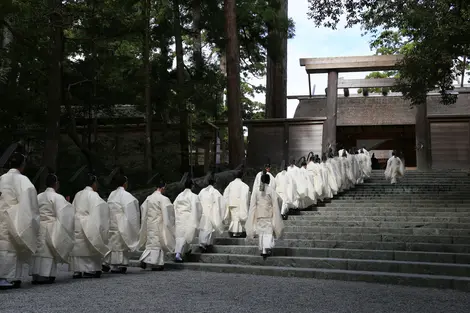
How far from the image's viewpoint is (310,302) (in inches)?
246

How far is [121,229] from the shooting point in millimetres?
9500

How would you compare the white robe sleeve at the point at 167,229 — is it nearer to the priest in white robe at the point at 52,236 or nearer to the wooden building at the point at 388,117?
the priest in white robe at the point at 52,236

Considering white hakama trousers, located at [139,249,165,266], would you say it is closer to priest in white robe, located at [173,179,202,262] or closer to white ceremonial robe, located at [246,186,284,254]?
priest in white robe, located at [173,179,202,262]

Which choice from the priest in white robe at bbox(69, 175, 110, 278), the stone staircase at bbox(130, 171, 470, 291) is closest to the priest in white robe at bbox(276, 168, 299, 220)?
the stone staircase at bbox(130, 171, 470, 291)

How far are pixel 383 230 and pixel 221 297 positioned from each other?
5.70 metres

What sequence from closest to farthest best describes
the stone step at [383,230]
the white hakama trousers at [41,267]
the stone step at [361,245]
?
the white hakama trousers at [41,267] < the stone step at [361,245] < the stone step at [383,230]

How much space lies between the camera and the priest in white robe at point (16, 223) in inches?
270

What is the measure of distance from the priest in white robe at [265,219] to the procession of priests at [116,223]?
0.02m

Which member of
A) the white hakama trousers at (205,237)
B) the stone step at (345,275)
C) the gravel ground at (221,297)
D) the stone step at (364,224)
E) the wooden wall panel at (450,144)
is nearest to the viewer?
the gravel ground at (221,297)

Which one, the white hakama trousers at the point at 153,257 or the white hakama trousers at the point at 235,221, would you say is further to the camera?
the white hakama trousers at the point at 235,221

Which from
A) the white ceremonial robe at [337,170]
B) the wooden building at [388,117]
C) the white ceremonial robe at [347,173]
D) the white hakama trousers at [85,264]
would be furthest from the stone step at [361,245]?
the wooden building at [388,117]

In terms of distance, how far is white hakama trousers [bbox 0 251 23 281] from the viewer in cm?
675

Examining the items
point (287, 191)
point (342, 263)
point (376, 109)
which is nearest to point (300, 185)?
point (287, 191)

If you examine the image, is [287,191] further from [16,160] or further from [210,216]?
[16,160]
